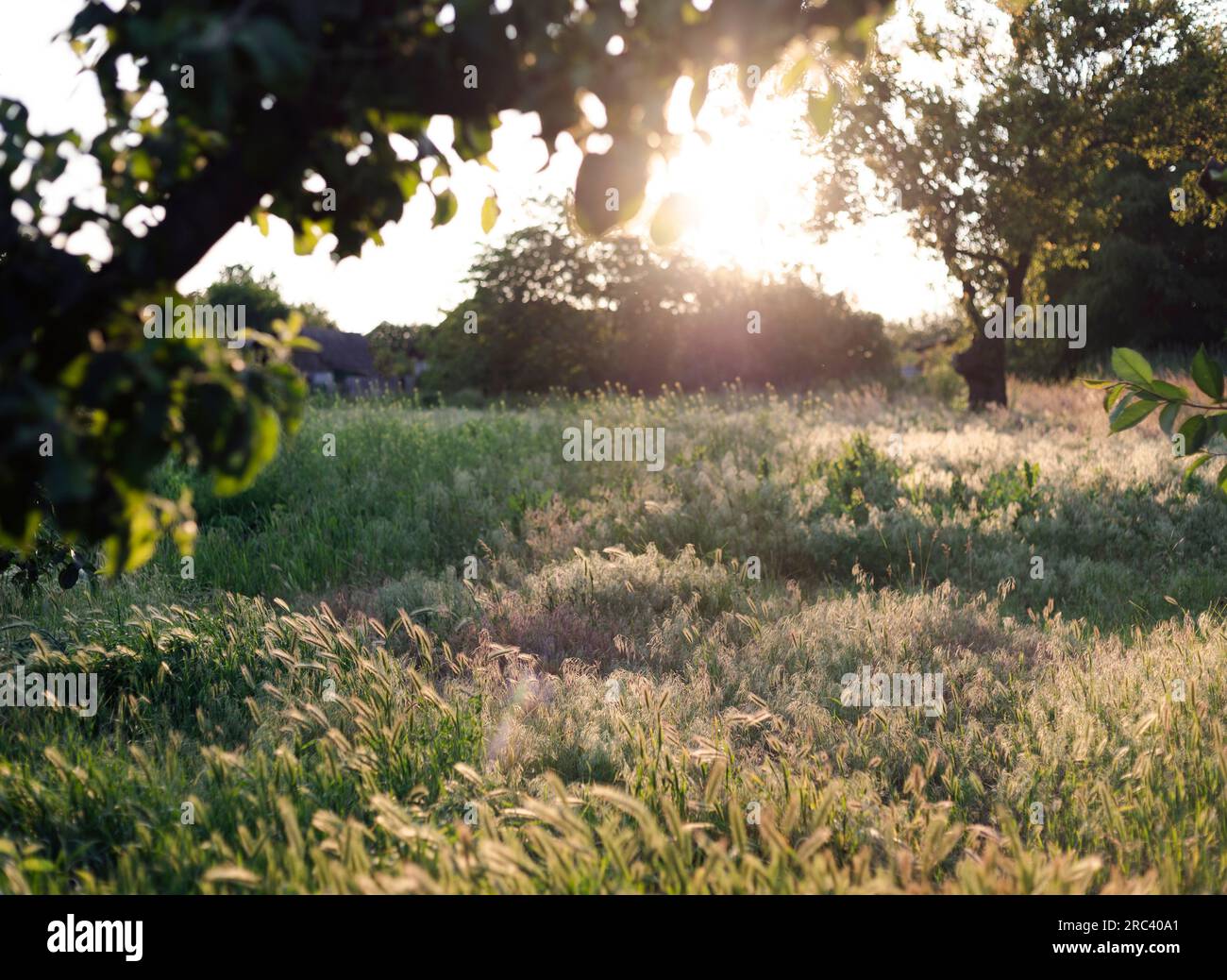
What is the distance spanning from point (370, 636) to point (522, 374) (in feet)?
107

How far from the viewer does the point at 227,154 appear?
2441mm

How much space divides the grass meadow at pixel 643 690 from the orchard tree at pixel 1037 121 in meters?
11.4

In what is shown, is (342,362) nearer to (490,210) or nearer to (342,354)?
(342,354)

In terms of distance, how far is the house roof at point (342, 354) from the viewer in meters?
59.8

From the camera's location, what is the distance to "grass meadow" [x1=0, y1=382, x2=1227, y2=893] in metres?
3.14

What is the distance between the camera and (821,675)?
5.58 metres

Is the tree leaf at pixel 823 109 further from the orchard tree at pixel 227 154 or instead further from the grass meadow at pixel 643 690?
the grass meadow at pixel 643 690

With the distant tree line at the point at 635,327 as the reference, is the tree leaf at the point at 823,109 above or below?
below

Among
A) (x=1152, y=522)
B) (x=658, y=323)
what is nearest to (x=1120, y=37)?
(x=1152, y=522)

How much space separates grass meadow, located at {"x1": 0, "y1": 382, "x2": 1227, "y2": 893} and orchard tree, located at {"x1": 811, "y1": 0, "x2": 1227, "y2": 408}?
1138 centimetres

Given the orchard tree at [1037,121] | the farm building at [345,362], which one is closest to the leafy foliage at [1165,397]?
the orchard tree at [1037,121]

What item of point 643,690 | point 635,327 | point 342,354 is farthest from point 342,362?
point 643,690
